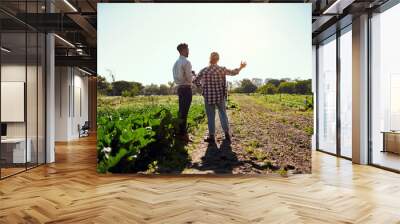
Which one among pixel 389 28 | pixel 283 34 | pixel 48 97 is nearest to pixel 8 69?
pixel 48 97

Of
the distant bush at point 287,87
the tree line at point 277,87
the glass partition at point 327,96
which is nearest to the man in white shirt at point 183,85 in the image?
the tree line at point 277,87

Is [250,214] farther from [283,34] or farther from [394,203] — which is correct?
[283,34]

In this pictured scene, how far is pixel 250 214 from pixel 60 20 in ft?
18.0

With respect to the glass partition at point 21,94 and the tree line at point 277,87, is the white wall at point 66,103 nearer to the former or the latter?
the glass partition at point 21,94

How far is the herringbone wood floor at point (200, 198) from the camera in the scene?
12.9 ft

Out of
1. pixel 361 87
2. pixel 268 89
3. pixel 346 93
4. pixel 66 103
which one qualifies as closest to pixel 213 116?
pixel 268 89

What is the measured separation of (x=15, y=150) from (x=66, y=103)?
795 cm

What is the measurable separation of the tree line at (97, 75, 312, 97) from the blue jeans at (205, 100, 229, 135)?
28 centimetres

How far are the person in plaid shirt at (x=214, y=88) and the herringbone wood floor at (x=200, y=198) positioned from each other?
81 cm

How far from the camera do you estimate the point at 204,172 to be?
20.7 ft

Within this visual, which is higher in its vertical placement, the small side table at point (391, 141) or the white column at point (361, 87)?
the white column at point (361, 87)

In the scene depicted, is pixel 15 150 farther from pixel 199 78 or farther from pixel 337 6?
pixel 337 6

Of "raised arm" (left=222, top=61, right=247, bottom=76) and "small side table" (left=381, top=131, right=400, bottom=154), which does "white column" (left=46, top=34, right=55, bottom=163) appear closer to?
"raised arm" (left=222, top=61, right=247, bottom=76)

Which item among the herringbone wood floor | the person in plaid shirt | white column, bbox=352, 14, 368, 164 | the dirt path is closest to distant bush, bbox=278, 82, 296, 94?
the dirt path
